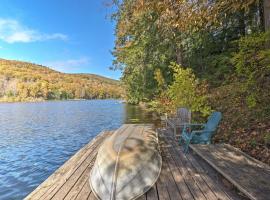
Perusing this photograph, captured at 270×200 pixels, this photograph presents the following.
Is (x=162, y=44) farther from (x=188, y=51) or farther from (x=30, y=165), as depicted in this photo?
(x=30, y=165)

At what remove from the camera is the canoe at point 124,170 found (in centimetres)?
400

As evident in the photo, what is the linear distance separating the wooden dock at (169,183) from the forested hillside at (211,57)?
5.04 ft

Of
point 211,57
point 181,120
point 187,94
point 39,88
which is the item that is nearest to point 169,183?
point 181,120

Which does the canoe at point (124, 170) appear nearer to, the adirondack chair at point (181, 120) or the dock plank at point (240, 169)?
the dock plank at point (240, 169)

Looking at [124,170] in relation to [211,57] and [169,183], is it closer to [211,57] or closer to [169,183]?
[169,183]

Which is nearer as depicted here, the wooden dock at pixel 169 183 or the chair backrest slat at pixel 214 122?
the wooden dock at pixel 169 183

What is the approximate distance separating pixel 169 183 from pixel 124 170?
3.48ft

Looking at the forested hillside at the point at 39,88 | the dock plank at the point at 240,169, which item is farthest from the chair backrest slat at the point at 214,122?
the forested hillside at the point at 39,88

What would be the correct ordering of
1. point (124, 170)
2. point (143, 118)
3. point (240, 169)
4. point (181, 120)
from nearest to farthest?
point (124, 170), point (240, 169), point (181, 120), point (143, 118)

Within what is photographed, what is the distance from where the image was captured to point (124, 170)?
13.5 ft

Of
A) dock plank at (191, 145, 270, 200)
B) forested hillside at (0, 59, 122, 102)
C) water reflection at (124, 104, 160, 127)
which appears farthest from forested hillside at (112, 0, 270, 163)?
forested hillside at (0, 59, 122, 102)

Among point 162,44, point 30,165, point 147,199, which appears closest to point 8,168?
point 30,165

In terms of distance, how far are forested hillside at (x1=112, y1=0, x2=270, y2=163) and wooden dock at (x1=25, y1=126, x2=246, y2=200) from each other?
1.54m

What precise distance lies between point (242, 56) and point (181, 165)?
321cm
